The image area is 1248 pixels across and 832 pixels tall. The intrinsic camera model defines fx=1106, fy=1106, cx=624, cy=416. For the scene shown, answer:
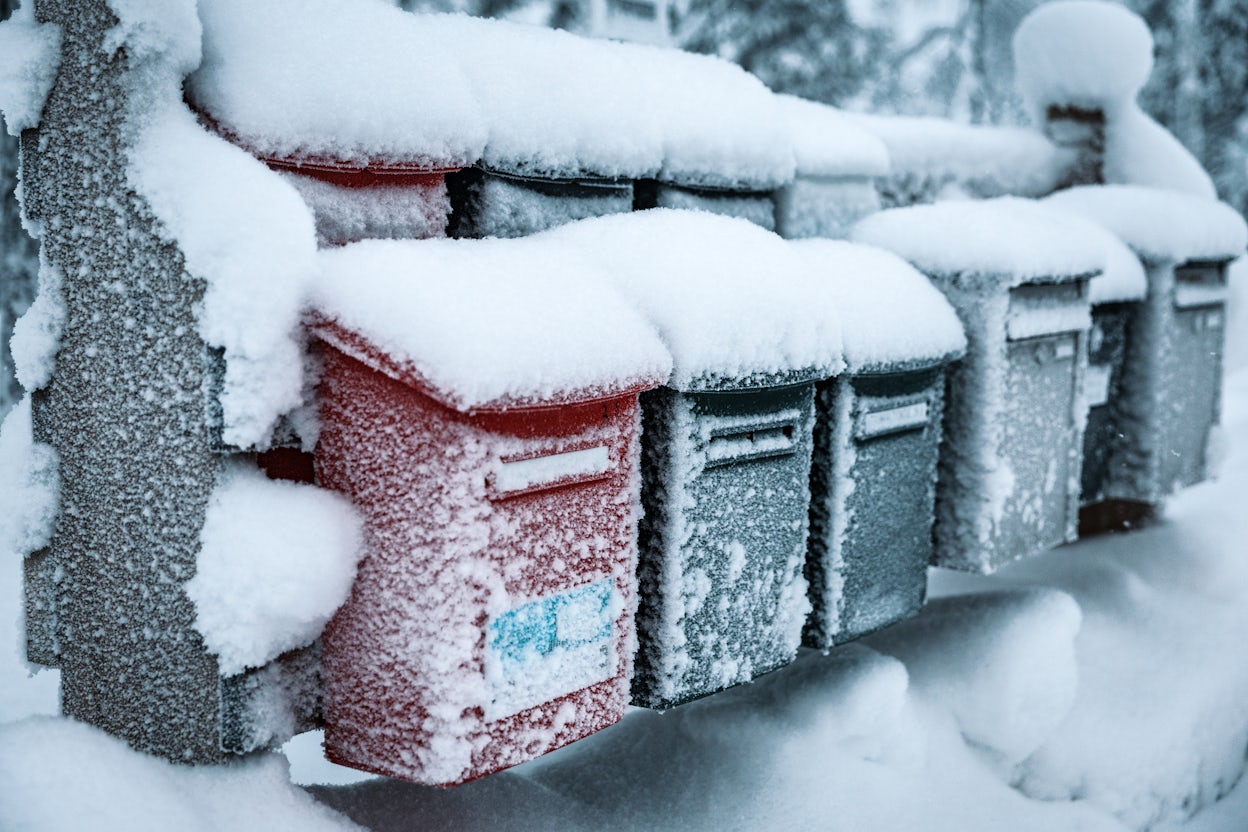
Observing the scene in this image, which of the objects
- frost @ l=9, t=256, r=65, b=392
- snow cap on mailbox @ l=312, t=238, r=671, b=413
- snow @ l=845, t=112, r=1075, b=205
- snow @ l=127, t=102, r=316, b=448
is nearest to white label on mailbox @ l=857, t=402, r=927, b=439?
snow cap on mailbox @ l=312, t=238, r=671, b=413

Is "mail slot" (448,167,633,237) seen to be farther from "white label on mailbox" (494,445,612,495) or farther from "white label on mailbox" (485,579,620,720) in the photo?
"white label on mailbox" (485,579,620,720)

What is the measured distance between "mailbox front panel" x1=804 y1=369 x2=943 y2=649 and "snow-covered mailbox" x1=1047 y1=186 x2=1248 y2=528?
4.91 ft

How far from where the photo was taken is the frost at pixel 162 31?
5.92 feet

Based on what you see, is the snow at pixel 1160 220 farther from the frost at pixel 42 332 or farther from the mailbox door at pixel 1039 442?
the frost at pixel 42 332

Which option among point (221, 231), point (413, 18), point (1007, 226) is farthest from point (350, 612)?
point (1007, 226)

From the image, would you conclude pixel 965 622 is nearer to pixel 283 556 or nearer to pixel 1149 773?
pixel 1149 773

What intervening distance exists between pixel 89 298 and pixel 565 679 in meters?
1.12

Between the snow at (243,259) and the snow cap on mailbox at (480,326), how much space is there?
7 centimetres

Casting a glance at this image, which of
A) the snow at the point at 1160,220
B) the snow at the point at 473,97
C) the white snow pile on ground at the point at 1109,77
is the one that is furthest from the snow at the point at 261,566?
the white snow pile on ground at the point at 1109,77

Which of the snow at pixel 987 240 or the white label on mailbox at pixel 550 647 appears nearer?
the white label on mailbox at pixel 550 647

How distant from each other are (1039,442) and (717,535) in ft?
4.87

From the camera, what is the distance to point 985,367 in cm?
302

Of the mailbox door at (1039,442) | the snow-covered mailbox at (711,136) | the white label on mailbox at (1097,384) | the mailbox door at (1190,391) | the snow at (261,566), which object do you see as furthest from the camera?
the mailbox door at (1190,391)

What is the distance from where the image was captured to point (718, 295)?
215cm
